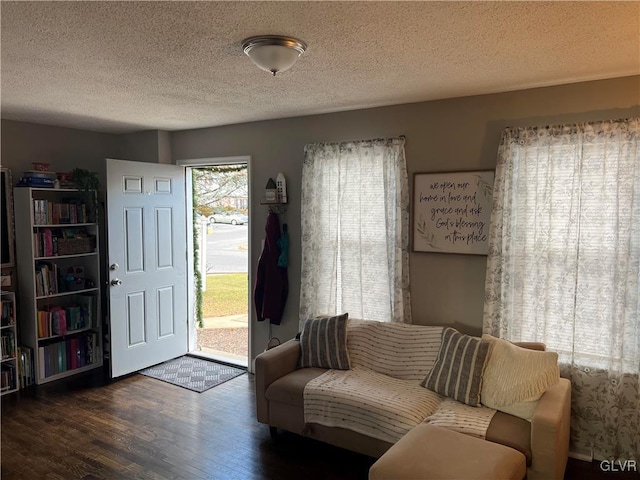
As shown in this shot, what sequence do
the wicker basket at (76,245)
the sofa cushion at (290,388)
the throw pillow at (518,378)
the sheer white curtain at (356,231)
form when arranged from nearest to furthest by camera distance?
the throw pillow at (518,378) < the sofa cushion at (290,388) < the sheer white curtain at (356,231) < the wicker basket at (76,245)

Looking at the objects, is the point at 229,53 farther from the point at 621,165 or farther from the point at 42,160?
the point at 42,160

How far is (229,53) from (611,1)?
168 cm

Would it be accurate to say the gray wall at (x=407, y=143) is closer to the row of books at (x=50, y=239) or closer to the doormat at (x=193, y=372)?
the doormat at (x=193, y=372)

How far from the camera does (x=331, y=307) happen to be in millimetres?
3938

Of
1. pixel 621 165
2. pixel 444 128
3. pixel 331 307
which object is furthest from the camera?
pixel 331 307

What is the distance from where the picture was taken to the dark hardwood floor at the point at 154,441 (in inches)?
111

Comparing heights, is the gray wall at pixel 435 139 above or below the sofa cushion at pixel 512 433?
above

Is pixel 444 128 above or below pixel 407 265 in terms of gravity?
above

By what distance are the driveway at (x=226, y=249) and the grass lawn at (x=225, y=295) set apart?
0.38ft

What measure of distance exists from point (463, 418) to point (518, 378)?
0.40m

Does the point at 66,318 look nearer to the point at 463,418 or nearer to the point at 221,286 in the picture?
the point at 221,286

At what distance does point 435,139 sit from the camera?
135 inches

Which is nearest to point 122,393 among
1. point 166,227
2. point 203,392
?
point 203,392

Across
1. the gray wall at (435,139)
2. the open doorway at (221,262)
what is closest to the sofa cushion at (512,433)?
the gray wall at (435,139)
